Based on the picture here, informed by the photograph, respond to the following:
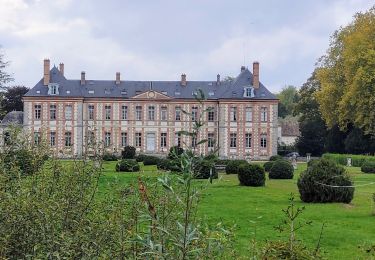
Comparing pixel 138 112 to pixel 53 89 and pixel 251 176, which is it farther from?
pixel 251 176

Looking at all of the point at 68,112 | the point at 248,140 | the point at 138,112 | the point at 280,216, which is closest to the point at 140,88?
the point at 138,112

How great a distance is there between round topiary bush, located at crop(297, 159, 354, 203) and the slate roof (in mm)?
33715

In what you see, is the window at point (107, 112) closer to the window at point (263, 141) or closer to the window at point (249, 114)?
the window at point (249, 114)

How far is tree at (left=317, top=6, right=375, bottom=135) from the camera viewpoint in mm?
35219

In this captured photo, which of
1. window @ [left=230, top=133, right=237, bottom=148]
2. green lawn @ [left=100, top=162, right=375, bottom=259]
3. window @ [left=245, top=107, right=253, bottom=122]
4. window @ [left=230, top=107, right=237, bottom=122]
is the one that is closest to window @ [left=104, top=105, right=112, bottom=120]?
window @ [left=230, top=107, right=237, bottom=122]

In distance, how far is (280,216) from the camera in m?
12.0

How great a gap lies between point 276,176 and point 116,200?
70.6ft

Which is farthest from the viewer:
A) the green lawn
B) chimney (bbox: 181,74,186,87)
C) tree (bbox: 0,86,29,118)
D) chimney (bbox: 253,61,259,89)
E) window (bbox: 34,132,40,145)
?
tree (bbox: 0,86,29,118)

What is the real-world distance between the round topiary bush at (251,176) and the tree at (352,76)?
54.7ft

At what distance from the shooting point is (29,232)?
10.6 ft

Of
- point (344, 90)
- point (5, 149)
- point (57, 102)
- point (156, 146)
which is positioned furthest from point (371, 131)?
point (5, 149)

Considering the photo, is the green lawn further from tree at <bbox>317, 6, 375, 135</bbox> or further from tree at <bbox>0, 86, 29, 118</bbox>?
tree at <bbox>0, 86, 29, 118</bbox>

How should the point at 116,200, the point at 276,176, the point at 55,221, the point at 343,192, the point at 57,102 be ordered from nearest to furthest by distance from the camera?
the point at 55,221, the point at 116,200, the point at 343,192, the point at 276,176, the point at 57,102

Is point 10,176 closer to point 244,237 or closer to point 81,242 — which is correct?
point 81,242
